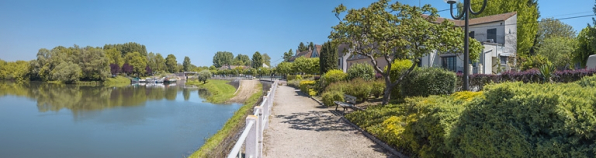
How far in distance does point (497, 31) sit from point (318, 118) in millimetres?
25342

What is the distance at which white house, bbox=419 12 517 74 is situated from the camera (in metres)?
26.0

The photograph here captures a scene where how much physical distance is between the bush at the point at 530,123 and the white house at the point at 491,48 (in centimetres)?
2267

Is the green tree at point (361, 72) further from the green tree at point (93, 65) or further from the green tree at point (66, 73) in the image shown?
the green tree at point (93, 65)

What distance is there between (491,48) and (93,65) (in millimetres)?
75207

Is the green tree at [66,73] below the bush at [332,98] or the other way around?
the other way around

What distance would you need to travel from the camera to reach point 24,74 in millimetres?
80312

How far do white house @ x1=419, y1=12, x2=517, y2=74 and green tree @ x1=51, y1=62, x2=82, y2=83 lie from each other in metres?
68.6

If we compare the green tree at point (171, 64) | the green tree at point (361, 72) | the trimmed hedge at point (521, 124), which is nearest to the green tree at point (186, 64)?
the green tree at point (171, 64)

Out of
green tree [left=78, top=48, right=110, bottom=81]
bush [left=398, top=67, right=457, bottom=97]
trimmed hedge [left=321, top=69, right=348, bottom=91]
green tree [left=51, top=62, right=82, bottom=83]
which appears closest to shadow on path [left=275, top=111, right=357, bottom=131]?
bush [left=398, top=67, right=457, bottom=97]

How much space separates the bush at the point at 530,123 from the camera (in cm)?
317

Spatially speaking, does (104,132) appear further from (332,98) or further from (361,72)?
(361,72)

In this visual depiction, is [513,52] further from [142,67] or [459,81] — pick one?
[142,67]

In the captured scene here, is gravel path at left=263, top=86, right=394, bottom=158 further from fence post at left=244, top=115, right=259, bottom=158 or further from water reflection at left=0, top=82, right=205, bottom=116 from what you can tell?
water reflection at left=0, top=82, right=205, bottom=116

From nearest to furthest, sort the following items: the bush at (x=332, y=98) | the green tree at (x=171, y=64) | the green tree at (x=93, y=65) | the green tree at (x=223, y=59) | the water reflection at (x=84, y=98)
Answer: the bush at (x=332, y=98)
the water reflection at (x=84, y=98)
the green tree at (x=93, y=65)
the green tree at (x=171, y=64)
the green tree at (x=223, y=59)
